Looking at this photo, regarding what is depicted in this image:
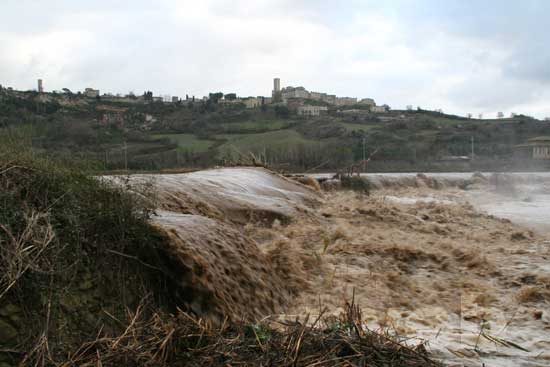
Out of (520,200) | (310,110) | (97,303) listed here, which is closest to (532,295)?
(97,303)

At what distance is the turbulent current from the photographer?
3.77 m

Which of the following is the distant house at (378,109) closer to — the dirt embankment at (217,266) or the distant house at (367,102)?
the distant house at (367,102)

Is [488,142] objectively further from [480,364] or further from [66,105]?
[480,364]

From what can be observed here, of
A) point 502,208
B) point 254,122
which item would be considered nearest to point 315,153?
point 254,122

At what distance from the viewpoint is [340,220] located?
→ 9.43 m

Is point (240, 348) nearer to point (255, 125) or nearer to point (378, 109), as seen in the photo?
point (255, 125)

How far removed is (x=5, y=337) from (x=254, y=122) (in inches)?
2400

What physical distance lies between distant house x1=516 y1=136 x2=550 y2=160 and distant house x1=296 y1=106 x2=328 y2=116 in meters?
31.2

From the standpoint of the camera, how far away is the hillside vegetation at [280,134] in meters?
39.2

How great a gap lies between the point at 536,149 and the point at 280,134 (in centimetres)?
2443

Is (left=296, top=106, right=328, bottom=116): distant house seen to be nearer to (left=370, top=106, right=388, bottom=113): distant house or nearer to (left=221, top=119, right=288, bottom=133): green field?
(left=370, top=106, right=388, bottom=113): distant house

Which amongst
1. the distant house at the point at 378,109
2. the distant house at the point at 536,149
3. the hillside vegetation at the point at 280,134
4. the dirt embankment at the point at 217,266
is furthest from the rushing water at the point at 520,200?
the distant house at the point at 378,109

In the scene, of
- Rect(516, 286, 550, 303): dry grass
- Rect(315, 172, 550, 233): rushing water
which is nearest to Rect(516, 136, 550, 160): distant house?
Rect(315, 172, 550, 233): rushing water

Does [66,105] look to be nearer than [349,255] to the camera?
No
